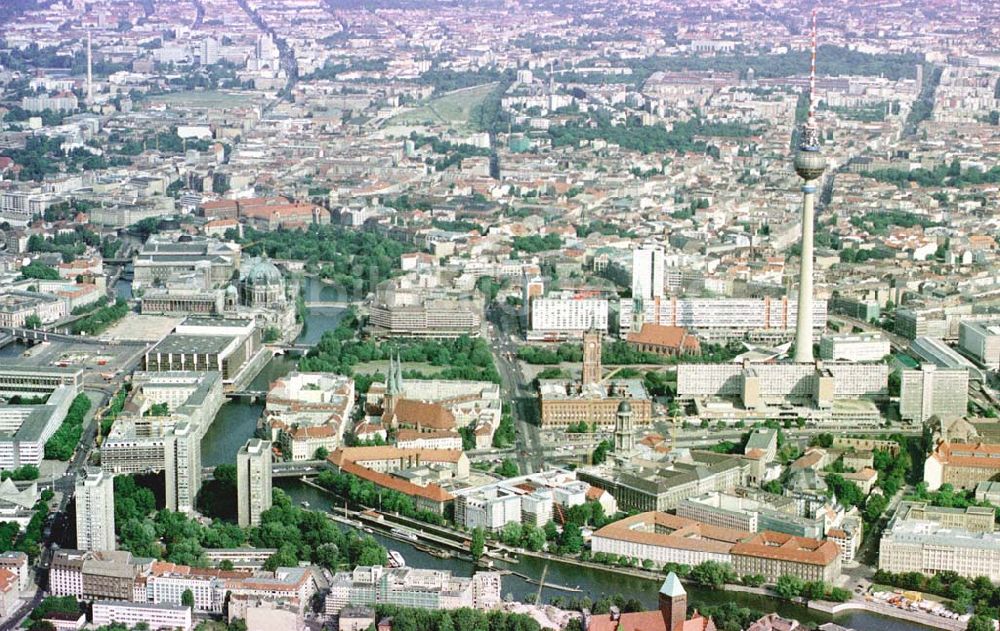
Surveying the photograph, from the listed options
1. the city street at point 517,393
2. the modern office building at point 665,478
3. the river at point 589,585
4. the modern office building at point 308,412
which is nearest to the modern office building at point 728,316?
the city street at point 517,393

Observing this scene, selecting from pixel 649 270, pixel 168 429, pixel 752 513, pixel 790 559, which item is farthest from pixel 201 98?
pixel 790 559

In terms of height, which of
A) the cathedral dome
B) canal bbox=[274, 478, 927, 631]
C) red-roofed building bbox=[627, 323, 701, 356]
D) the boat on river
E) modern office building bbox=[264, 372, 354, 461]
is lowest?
canal bbox=[274, 478, 927, 631]

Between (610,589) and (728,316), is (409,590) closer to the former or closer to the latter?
(610,589)

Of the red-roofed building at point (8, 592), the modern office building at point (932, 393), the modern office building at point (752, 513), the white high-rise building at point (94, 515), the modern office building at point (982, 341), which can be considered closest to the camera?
the red-roofed building at point (8, 592)

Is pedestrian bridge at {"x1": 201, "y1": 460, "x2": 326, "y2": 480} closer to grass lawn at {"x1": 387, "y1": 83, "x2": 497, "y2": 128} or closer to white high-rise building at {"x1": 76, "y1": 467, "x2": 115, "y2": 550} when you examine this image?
white high-rise building at {"x1": 76, "y1": 467, "x2": 115, "y2": 550}

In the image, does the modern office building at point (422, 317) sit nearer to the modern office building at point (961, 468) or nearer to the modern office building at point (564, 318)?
the modern office building at point (564, 318)

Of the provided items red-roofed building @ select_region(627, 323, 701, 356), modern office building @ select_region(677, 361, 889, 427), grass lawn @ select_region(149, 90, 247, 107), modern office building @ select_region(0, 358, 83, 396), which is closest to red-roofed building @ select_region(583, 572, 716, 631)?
modern office building @ select_region(677, 361, 889, 427)

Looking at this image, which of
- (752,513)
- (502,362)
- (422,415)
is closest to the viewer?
(752,513)
